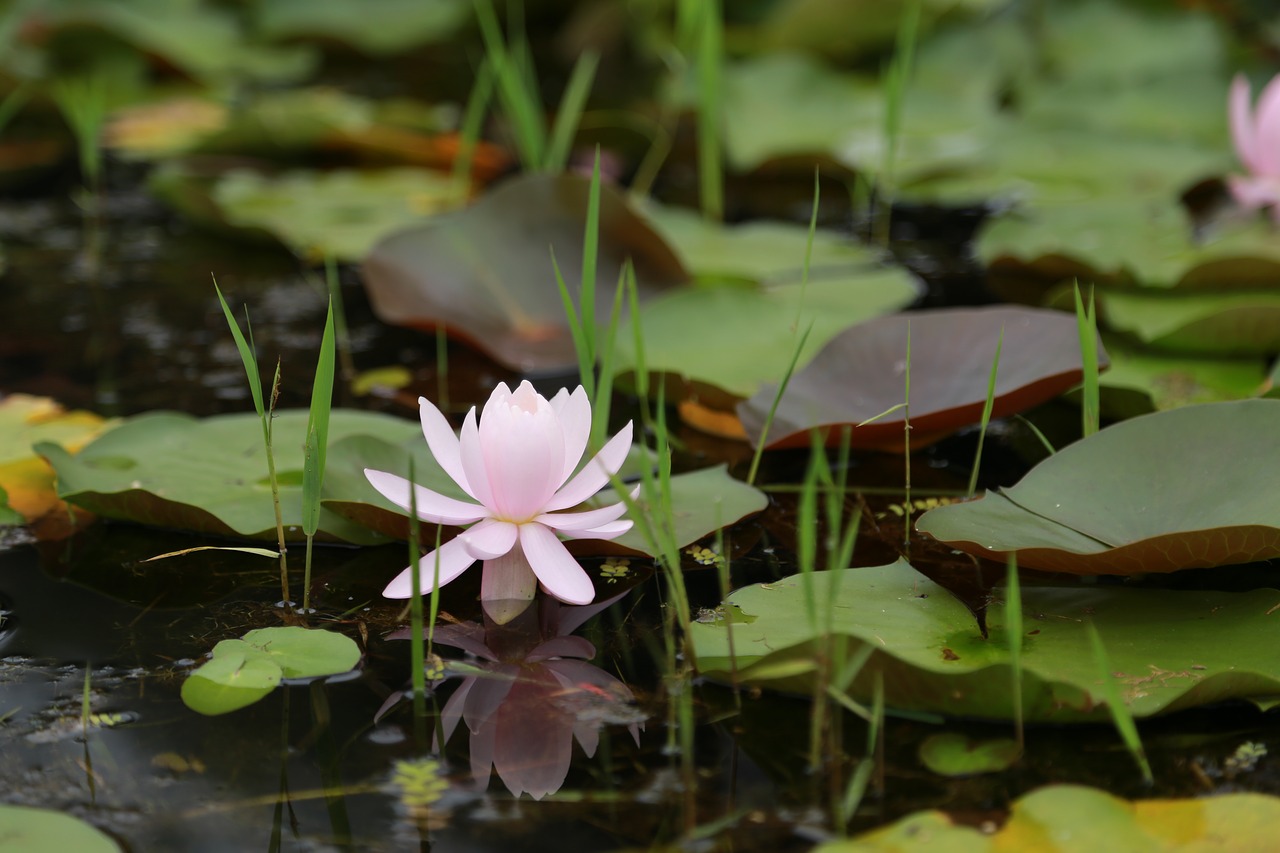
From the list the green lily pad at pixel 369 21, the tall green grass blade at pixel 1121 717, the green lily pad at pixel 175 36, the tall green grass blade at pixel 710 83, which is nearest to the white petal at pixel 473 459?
the tall green grass blade at pixel 1121 717

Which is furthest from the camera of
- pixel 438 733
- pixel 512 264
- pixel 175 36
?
pixel 175 36

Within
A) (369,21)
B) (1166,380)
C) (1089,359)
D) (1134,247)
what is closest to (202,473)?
(1089,359)

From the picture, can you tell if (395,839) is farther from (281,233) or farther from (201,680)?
(281,233)

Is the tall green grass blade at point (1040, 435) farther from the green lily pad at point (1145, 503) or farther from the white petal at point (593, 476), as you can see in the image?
the white petal at point (593, 476)

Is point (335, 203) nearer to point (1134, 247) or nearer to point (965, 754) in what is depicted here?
point (1134, 247)

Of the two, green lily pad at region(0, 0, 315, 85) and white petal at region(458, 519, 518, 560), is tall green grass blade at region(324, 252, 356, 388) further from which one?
green lily pad at region(0, 0, 315, 85)

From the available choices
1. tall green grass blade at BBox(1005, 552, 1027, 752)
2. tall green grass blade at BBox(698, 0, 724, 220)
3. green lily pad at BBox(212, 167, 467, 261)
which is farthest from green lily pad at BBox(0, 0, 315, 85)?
tall green grass blade at BBox(1005, 552, 1027, 752)
